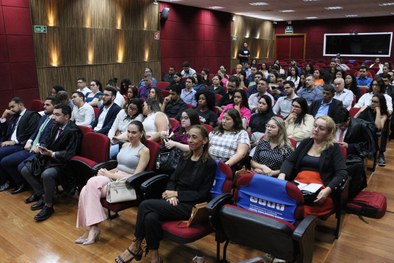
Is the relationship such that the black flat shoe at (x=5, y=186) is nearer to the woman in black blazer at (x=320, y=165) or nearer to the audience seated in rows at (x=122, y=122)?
the audience seated in rows at (x=122, y=122)

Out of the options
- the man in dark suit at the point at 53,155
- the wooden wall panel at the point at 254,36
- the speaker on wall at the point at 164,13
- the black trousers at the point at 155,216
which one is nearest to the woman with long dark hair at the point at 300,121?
the black trousers at the point at 155,216

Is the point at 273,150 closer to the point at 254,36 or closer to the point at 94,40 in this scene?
the point at 94,40

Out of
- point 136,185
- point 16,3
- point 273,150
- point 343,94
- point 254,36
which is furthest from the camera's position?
point 254,36

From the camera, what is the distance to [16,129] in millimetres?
4664

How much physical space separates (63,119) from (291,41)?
60.4 feet

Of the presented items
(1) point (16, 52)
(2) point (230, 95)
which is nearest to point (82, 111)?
(2) point (230, 95)

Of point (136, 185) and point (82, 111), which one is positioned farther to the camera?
point (82, 111)

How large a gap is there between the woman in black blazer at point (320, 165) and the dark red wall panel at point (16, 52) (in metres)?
6.80

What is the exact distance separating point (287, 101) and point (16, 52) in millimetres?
6026

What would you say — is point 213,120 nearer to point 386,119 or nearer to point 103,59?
point 386,119

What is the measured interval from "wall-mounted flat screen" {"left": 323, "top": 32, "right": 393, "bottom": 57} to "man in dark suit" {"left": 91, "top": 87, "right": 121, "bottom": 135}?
17.0m

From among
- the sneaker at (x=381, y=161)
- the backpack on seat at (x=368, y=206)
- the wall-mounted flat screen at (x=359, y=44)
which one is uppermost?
the wall-mounted flat screen at (x=359, y=44)

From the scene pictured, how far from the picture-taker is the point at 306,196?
2615 mm

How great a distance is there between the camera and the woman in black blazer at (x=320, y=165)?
8.97ft
